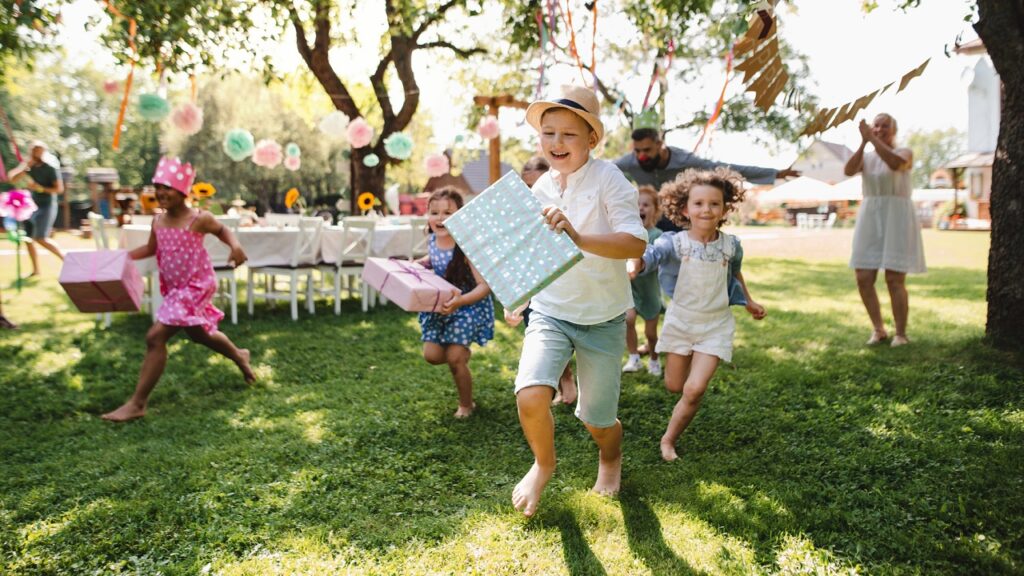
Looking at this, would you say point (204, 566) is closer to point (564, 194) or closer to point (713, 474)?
point (564, 194)

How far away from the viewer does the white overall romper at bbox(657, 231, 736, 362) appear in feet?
11.9

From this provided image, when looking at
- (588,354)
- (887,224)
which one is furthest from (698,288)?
(887,224)

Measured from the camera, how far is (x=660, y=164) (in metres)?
5.49

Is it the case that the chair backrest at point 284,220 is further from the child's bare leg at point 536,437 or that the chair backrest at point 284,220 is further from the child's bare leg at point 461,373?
the child's bare leg at point 536,437

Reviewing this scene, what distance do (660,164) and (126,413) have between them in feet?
13.4

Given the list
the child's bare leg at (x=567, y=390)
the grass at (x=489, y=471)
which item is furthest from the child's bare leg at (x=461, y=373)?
the child's bare leg at (x=567, y=390)

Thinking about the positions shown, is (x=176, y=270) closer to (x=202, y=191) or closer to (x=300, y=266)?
(x=300, y=266)

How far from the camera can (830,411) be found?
423cm

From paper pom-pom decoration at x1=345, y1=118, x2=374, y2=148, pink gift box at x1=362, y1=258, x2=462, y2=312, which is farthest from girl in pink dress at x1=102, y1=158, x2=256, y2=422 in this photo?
paper pom-pom decoration at x1=345, y1=118, x2=374, y2=148

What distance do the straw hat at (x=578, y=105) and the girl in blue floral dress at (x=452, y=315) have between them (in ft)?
4.97

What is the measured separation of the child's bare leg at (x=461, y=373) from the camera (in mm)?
4324

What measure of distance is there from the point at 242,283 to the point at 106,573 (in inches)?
333

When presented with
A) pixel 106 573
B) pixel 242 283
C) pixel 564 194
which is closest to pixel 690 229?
pixel 564 194

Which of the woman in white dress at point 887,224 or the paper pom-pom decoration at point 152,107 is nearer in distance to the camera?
the woman in white dress at point 887,224
